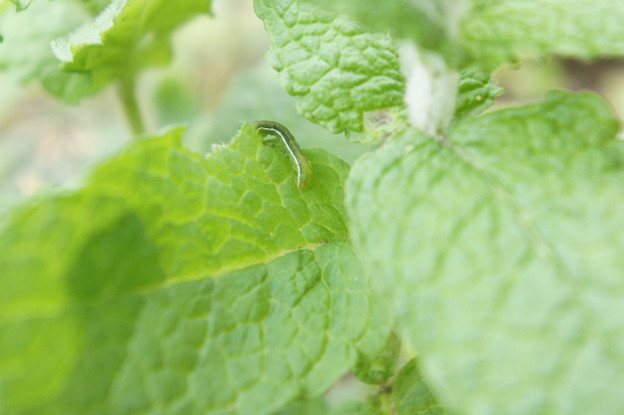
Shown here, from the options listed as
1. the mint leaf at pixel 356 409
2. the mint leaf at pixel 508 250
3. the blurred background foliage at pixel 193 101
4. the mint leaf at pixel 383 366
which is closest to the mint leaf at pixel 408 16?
the mint leaf at pixel 508 250

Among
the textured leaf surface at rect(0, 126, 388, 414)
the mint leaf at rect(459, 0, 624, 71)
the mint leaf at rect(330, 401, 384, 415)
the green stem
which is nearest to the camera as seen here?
the textured leaf surface at rect(0, 126, 388, 414)

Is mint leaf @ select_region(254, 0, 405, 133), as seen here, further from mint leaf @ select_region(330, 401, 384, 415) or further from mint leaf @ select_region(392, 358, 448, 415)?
mint leaf @ select_region(330, 401, 384, 415)

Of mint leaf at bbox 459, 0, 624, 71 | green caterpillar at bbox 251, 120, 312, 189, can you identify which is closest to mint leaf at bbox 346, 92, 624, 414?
mint leaf at bbox 459, 0, 624, 71

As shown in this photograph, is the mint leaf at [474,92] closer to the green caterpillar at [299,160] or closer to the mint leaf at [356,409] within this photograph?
the green caterpillar at [299,160]

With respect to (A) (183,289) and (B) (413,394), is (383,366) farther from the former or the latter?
(A) (183,289)

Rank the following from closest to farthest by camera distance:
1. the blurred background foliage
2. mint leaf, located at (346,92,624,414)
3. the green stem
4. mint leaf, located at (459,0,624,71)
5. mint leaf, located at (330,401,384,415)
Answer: mint leaf, located at (346,92,624,414), mint leaf, located at (459,0,624,71), mint leaf, located at (330,401,384,415), the green stem, the blurred background foliage

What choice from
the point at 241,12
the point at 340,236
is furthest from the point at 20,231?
the point at 241,12

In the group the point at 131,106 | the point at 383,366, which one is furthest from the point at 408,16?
the point at 131,106
